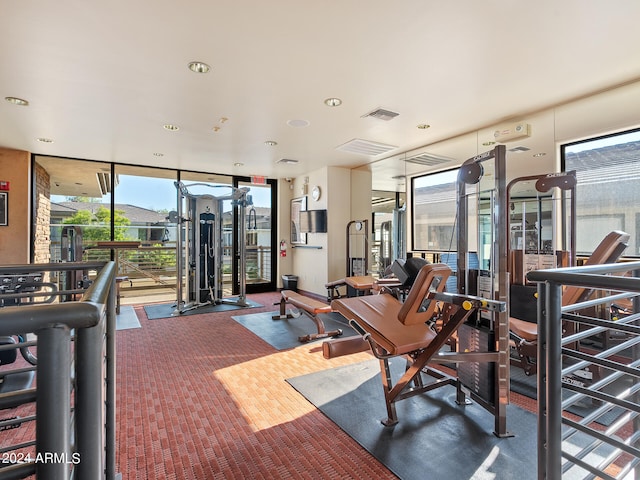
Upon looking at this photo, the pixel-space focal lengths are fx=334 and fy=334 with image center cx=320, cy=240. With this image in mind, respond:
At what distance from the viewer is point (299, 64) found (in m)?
2.82

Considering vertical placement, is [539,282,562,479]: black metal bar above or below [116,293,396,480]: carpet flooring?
above

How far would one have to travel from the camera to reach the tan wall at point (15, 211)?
5.18 m

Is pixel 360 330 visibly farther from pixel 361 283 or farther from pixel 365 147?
pixel 365 147

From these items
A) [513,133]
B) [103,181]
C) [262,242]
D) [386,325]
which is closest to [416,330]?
[386,325]

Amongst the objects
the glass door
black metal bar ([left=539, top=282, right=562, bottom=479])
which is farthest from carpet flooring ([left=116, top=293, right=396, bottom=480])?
the glass door

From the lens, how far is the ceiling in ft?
7.16

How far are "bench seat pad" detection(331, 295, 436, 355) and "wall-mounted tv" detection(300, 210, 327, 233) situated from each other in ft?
12.3

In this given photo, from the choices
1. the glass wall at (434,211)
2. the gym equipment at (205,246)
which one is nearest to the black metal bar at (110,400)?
the glass wall at (434,211)

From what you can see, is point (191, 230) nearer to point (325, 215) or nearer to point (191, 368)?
point (325, 215)

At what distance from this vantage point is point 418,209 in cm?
571

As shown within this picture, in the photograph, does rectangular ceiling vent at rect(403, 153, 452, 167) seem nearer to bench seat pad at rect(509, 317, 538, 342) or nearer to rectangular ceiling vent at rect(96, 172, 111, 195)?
bench seat pad at rect(509, 317, 538, 342)

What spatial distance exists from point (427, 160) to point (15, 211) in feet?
21.5

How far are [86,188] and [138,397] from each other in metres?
Result: 5.67

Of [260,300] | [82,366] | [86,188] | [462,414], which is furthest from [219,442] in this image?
[86,188]
